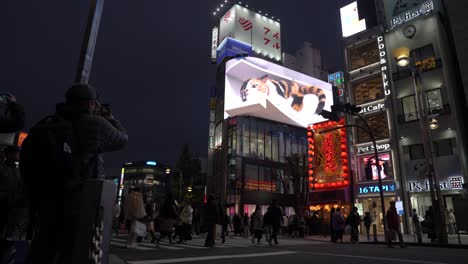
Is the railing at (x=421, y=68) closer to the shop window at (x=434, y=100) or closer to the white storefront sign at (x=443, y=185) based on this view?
the shop window at (x=434, y=100)

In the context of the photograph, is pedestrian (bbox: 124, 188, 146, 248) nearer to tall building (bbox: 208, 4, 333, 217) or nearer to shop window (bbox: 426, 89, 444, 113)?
shop window (bbox: 426, 89, 444, 113)

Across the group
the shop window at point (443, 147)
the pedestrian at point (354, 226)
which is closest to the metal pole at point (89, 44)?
the pedestrian at point (354, 226)

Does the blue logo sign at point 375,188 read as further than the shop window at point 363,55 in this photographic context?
No

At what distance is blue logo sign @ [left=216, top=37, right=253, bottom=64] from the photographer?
2220 inches

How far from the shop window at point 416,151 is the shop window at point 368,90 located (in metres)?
5.04

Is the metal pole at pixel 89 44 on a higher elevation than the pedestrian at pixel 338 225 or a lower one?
higher

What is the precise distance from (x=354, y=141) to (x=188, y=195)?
24454mm

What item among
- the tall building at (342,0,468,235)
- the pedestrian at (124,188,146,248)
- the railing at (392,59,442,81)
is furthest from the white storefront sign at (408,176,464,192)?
the pedestrian at (124,188,146,248)

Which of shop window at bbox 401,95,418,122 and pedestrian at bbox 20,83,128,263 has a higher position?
shop window at bbox 401,95,418,122

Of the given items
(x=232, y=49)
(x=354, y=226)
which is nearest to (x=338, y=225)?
(x=354, y=226)

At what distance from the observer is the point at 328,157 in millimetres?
27016

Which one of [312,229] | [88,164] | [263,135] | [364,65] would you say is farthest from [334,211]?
[263,135]

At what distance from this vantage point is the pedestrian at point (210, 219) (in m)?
10.6

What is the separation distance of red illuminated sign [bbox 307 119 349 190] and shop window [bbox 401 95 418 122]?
5.01 meters
